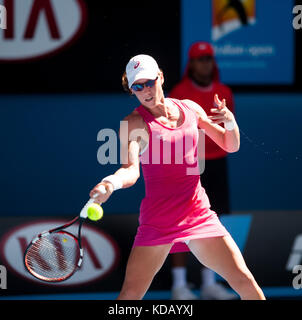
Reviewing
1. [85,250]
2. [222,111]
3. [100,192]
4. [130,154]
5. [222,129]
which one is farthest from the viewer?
[85,250]

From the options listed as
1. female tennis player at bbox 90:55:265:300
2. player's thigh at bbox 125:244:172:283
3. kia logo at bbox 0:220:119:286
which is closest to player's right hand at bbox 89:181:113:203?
female tennis player at bbox 90:55:265:300

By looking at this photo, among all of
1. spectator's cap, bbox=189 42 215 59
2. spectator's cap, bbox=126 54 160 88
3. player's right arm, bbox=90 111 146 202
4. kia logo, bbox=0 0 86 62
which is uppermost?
kia logo, bbox=0 0 86 62

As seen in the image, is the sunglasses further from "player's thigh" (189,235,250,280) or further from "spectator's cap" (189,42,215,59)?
"spectator's cap" (189,42,215,59)

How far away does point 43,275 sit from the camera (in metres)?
3.97

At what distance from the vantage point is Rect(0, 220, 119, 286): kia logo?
5.66 m

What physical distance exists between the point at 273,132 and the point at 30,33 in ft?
6.47

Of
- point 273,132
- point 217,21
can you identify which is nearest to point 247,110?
point 273,132

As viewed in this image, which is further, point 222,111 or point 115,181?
point 222,111

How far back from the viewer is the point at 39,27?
→ 560 cm

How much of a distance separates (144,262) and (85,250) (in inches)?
77.5

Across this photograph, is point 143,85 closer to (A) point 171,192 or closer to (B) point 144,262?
(A) point 171,192

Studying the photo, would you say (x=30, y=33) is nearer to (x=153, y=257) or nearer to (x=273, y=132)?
(x=273, y=132)

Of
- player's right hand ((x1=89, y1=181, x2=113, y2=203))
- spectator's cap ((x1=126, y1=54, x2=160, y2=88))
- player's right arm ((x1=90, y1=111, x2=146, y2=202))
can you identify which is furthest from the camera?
spectator's cap ((x1=126, y1=54, x2=160, y2=88))

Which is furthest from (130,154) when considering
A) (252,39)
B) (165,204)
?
(252,39)
